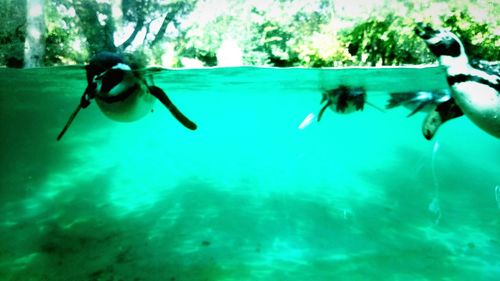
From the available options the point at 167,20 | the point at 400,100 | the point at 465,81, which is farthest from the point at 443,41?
the point at 167,20

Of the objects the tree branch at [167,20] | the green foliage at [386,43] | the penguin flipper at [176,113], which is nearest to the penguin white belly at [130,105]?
the penguin flipper at [176,113]

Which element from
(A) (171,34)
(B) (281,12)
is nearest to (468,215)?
(B) (281,12)

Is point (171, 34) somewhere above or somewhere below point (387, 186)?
above

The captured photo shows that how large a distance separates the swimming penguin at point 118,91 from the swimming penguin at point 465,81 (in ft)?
10.2

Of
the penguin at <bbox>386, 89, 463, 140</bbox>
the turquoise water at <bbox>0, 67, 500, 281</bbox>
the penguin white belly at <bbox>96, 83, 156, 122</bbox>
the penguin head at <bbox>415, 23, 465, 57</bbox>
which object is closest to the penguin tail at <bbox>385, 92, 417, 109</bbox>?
the penguin at <bbox>386, 89, 463, 140</bbox>

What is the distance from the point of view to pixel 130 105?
23.1 feet

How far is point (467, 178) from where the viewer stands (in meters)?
17.0

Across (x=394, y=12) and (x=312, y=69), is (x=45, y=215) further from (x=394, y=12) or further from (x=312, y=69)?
(x=394, y=12)

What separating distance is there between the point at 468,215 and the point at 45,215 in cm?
1178

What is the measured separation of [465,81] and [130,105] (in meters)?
5.43

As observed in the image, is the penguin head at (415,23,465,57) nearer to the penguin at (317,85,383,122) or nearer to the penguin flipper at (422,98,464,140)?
the penguin flipper at (422,98,464,140)

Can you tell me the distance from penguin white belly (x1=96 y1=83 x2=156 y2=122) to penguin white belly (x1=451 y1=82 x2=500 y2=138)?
5.28 meters

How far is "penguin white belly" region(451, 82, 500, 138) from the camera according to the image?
4.39 metres

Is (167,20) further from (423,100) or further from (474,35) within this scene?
(474,35)
